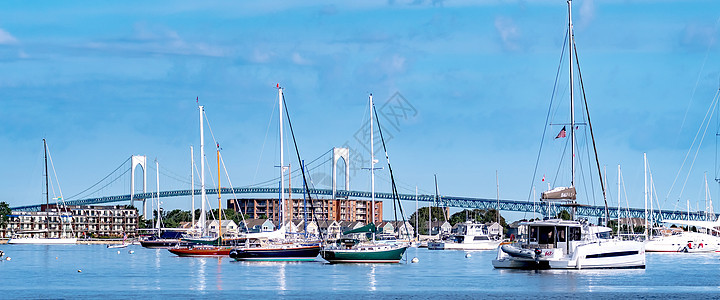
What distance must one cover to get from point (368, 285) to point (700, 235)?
5863cm

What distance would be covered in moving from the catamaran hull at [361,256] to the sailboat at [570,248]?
403 inches

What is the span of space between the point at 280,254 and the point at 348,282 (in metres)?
17.0

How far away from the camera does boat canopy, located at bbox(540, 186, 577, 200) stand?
5159cm

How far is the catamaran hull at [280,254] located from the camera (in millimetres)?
63031

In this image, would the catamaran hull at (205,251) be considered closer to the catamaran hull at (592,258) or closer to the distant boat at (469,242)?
the catamaran hull at (592,258)

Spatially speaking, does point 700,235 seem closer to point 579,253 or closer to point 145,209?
point 579,253

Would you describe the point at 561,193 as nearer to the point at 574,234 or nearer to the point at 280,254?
the point at 574,234

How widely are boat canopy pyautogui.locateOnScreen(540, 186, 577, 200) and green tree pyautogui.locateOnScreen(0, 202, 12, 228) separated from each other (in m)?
141

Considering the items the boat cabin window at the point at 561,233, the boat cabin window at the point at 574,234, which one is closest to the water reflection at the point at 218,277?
the boat cabin window at the point at 561,233

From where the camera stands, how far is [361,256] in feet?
195

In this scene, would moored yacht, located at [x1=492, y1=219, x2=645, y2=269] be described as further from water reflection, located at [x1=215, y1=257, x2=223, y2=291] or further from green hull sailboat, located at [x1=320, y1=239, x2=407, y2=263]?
water reflection, located at [x1=215, y1=257, x2=223, y2=291]

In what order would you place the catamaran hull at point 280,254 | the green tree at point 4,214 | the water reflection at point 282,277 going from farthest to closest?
the green tree at point 4,214 → the catamaran hull at point 280,254 → the water reflection at point 282,277

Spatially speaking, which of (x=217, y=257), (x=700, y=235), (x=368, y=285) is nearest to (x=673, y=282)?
(x=368, y=285)

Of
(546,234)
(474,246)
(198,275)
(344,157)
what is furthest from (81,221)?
(546,234)
